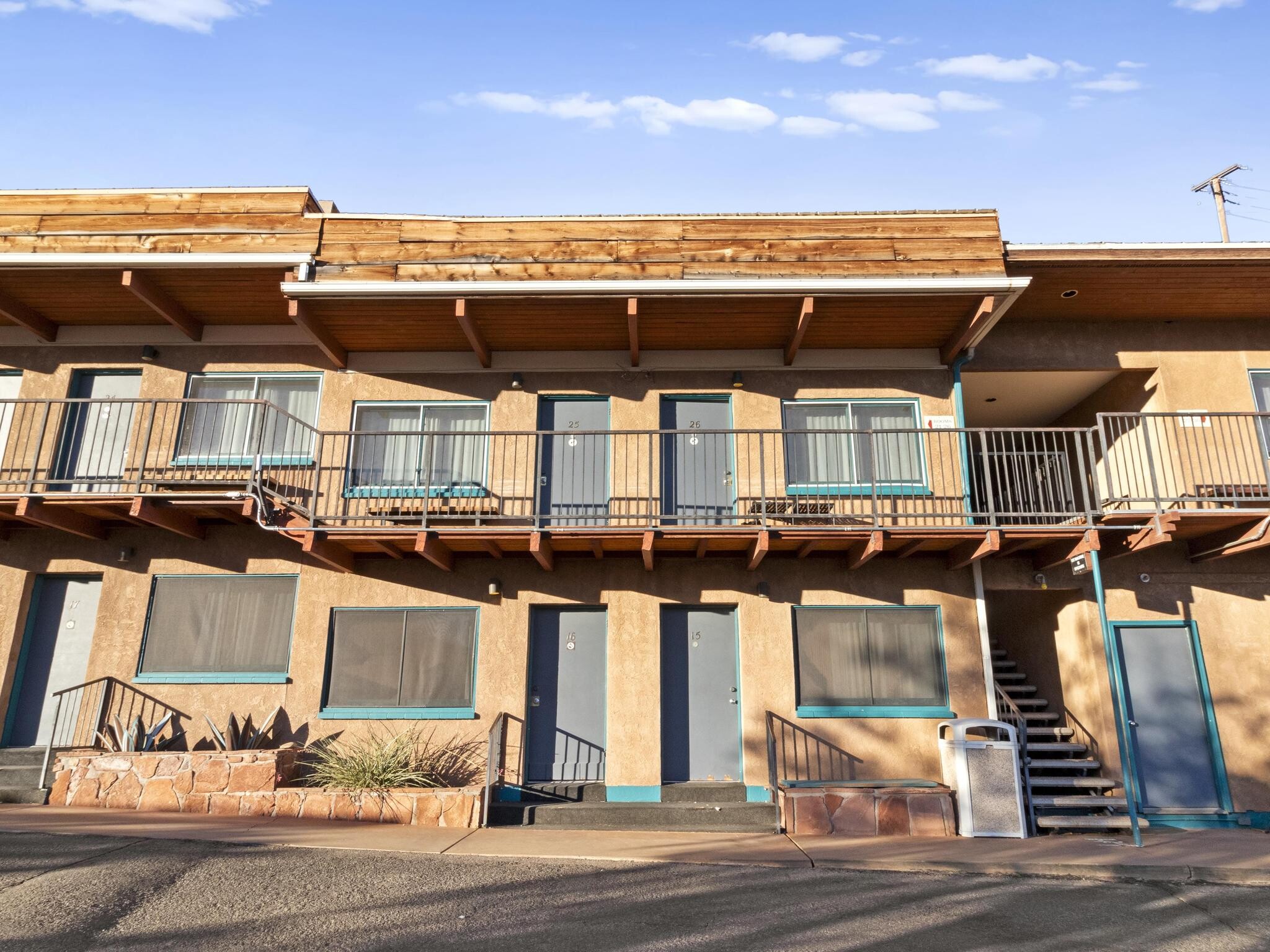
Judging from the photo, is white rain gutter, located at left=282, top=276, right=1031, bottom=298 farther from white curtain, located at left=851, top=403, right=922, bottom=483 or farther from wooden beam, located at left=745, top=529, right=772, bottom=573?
wooden beam, located at left=745, top=529, right=772, bottom=573

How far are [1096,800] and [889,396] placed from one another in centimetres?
545

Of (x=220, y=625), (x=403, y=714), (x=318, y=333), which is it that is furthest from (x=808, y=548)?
(x=220, y=625)

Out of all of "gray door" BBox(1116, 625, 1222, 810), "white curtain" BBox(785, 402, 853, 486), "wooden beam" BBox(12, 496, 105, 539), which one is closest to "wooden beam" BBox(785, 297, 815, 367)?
"white curtain" BBox(785, 402, 853, 486)

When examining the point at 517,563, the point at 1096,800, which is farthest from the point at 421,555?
the point at 1096,800

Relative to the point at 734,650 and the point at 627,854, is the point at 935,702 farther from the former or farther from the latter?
the point at 627,854

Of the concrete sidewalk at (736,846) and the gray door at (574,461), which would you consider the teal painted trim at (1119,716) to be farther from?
the gray door at (574,461)

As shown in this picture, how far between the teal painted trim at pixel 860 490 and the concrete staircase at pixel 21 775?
957 cm

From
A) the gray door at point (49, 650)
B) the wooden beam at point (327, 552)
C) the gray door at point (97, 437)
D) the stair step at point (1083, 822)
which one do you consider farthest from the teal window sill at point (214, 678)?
the stair step at point (1083, 822)

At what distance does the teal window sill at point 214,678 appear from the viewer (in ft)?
33.0

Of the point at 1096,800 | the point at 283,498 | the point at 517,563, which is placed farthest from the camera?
the point at 517,563

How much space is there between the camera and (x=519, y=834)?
8305mm

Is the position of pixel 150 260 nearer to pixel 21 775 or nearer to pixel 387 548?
pixel 387 548

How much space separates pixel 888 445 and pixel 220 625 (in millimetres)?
9134

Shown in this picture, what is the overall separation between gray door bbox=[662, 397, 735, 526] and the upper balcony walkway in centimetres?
3
